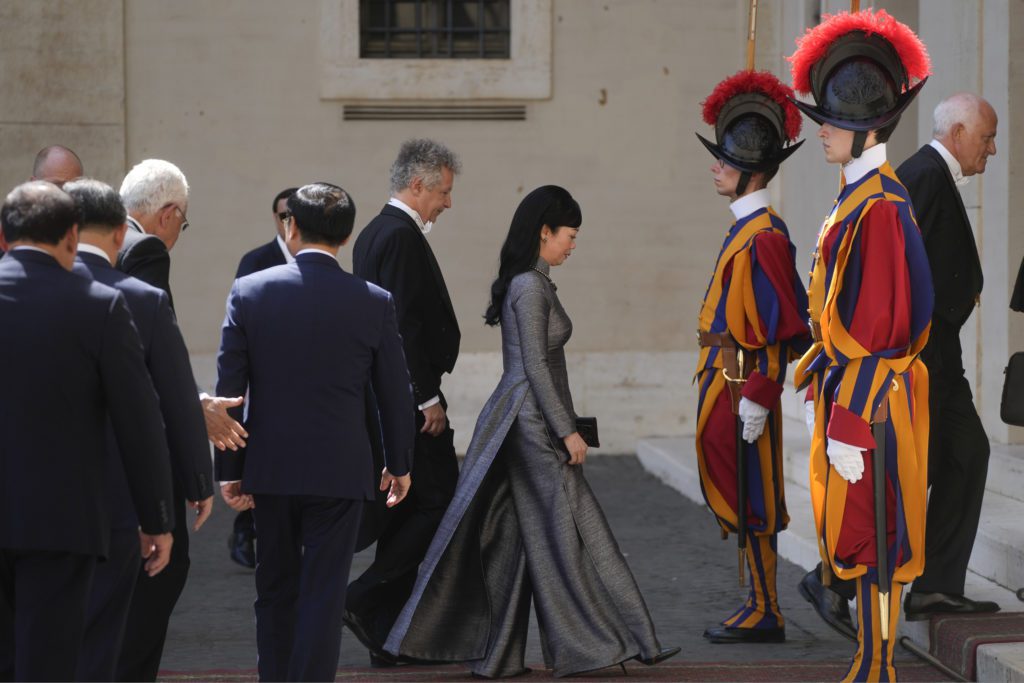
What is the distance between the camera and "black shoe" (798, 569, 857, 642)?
608 cm

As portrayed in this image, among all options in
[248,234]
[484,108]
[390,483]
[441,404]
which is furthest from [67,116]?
[390,483]

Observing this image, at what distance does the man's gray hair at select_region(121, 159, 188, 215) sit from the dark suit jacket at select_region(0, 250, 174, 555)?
129 centimetres

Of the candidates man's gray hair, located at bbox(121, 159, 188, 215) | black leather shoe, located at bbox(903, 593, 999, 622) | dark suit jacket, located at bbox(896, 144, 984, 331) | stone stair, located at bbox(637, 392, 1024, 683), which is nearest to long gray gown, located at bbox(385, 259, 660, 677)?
black leather shoe, located at bbox(903, 593, 999, 622)

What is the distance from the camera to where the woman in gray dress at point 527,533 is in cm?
553

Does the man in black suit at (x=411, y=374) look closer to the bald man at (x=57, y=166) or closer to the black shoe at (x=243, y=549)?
the bald man at (x=57, y=166)

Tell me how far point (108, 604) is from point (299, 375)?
0.88 metres

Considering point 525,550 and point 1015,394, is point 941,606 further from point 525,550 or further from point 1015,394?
point 525,550

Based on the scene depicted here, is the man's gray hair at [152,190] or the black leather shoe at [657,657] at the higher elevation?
the man's gray hair at [152,190]

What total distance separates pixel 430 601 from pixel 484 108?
22.2 feet

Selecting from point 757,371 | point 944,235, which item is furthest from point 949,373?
point 757,371

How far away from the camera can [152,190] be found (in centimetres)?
507

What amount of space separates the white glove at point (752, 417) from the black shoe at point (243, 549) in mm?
2773

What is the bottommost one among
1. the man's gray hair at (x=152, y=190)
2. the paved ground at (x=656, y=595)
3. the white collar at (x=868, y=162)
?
the paved ground at (x=656, y=595)

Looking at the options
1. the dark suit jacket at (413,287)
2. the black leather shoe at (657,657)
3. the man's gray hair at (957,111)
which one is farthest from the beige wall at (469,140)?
the black leather shoe at (657,657)
